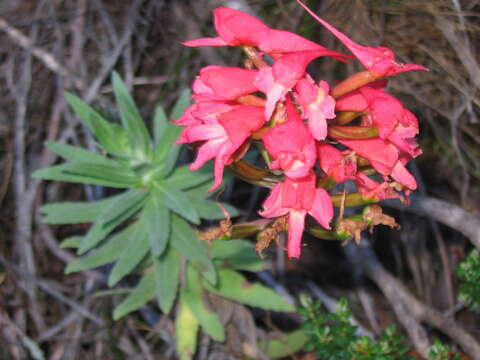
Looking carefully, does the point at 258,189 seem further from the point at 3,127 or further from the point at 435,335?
the point at 3,127

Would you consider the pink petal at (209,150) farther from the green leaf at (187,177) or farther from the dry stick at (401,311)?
the dry stick at (401,311)

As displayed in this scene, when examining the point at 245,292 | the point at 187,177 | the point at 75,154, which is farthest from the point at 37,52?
the point at 245,292

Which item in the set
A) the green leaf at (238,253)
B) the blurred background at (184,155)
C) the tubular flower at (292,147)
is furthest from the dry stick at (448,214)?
the tubular flower at (292,147)

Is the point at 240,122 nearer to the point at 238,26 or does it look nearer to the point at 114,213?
the point at 238,26

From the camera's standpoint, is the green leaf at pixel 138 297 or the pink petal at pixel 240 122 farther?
the green leaf at pixel 138 297

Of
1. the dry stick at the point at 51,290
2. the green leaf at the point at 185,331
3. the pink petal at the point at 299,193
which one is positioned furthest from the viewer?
the dry stick at the point at 51,290

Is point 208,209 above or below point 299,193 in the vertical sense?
below
